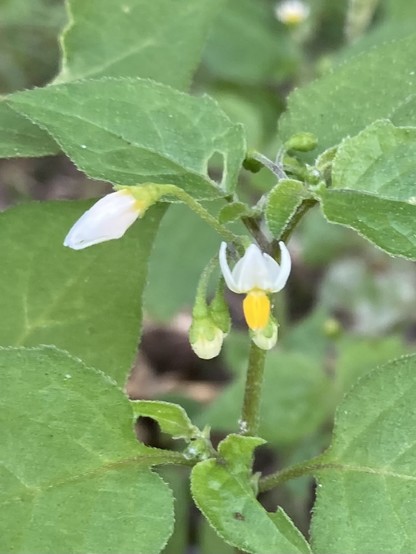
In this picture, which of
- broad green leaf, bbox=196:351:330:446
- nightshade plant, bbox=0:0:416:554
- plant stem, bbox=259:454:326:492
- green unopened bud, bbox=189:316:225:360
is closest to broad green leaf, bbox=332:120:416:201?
nightshade plant, bbox=0:0:416:554

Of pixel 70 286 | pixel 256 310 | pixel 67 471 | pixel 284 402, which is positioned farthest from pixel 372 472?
pixel 284 402

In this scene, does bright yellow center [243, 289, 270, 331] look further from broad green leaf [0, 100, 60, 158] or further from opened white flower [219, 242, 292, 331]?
broad green leaf [0, 100, 60, 158]

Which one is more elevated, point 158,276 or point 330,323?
point 330,323

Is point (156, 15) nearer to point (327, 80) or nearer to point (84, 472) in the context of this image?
point (327, 80)

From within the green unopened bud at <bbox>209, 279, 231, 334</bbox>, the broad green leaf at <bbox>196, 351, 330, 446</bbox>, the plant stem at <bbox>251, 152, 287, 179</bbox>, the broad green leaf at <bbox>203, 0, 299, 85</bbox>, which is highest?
the plant stem at <bbox>251, 152, 287, 179</bbox>

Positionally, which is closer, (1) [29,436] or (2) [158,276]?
(1) [29,436]

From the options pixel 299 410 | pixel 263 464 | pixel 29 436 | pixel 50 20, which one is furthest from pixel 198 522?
pixel 50 20

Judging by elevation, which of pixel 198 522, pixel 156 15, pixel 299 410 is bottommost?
pixel 198 522
